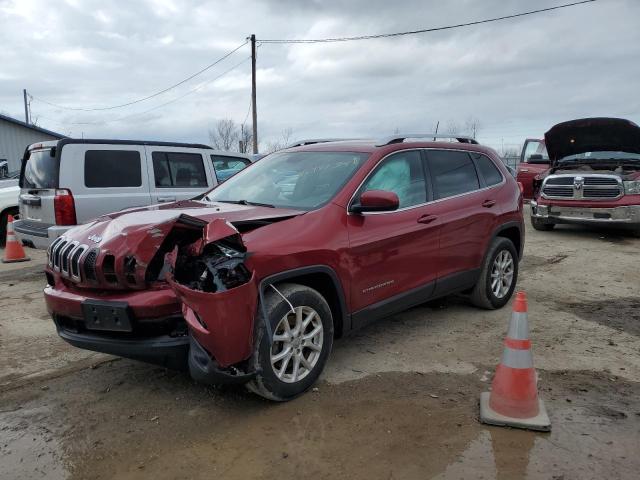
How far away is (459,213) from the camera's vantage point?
4879mm

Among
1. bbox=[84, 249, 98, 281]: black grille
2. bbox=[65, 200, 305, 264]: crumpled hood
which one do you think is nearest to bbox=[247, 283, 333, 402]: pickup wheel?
bbox=[65, 200, 305, 264]: crumpled hood

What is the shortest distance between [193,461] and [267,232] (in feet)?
4.58

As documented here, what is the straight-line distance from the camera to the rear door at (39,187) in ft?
22.2

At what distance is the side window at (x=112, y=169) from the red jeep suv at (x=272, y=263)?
2.83 metres

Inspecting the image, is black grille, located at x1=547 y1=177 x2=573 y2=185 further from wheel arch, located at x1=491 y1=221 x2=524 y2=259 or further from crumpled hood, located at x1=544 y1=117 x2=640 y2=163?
wheel arch, located at x1=491 y1=221 x2=524 y2=259

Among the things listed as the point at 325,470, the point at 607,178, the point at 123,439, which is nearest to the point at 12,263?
the point at 123,439

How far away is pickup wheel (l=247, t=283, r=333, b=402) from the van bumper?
4421 millimetres

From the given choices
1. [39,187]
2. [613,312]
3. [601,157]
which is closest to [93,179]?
[39,187]

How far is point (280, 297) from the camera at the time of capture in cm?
329

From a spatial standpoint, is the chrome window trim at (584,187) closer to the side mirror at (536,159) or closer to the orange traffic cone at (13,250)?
the side mirror at (536,159)

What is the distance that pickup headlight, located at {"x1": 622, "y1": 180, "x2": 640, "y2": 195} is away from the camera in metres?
9.91

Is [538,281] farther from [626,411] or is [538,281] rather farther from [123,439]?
[123,439]

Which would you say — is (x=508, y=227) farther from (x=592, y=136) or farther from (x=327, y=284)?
(x=592, y=136)

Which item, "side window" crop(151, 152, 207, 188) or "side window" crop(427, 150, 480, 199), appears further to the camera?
"side window" crop(151, 152, 207, 188)
